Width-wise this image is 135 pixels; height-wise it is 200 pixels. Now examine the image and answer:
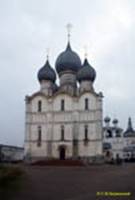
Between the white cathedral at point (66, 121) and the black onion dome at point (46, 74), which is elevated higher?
the black onion dome at point (46, 74)

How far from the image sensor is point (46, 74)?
180 ft

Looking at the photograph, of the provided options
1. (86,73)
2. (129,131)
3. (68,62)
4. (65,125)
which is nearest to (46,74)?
(68,62)

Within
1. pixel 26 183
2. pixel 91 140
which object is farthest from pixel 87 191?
pixel 91 140

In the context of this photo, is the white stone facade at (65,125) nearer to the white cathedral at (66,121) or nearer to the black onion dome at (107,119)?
the white cathedral at (66,121)

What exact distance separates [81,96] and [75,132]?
4961 millimetres

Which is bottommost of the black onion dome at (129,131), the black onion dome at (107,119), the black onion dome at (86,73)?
the black onion dome at (129,131)

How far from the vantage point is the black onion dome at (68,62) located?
182ft

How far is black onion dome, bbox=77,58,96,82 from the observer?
52.6 meters

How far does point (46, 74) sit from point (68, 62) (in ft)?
12.3

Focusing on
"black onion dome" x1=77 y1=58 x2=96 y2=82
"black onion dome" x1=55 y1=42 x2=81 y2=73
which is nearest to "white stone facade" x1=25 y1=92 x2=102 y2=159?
"black onion dome" x1=77 y1=58 x2=96 y2=82

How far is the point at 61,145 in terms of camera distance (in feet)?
165

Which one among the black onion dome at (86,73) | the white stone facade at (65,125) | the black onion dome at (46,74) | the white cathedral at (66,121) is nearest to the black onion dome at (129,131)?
the white cathedral at (66,121)

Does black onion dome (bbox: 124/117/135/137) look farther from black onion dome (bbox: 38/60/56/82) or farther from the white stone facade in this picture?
the white stone facade

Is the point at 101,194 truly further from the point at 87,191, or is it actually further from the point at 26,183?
the point at 26,183
